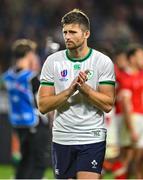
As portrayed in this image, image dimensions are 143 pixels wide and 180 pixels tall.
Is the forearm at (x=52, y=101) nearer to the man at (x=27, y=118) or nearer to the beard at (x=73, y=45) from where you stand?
the beard at (x=73, y=45)

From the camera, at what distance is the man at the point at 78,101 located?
7559 mm

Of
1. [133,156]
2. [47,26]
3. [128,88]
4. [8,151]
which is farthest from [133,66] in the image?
[47,26]

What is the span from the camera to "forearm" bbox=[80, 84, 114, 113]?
7359 millimetres

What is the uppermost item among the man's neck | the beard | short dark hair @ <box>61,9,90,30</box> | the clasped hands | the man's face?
short dark hair @ <box>61,9,90,30</box>

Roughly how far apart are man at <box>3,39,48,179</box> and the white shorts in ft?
4.56

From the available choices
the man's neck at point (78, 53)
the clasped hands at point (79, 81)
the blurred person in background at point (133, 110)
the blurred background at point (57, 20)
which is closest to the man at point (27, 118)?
the blurred person in background at point (133, 110)

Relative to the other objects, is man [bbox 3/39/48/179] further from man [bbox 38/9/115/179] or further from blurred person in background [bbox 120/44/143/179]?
man [bbox 38/9/115/179]

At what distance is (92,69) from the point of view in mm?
7578

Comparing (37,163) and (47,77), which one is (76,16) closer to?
(47,77)

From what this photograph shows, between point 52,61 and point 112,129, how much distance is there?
4.56m

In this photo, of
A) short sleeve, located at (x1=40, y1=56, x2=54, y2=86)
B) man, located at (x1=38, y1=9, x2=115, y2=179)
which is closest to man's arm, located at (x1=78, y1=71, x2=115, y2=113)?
man, located at (x1=38, y1=9, x2=115, y2=179)

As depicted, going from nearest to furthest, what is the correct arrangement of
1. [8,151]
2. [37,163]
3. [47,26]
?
[37,163], [8,151], [47,26]

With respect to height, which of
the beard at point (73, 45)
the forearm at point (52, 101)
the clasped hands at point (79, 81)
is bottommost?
the forearm at point (52, 101)

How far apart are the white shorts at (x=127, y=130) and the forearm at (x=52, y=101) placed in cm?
440
